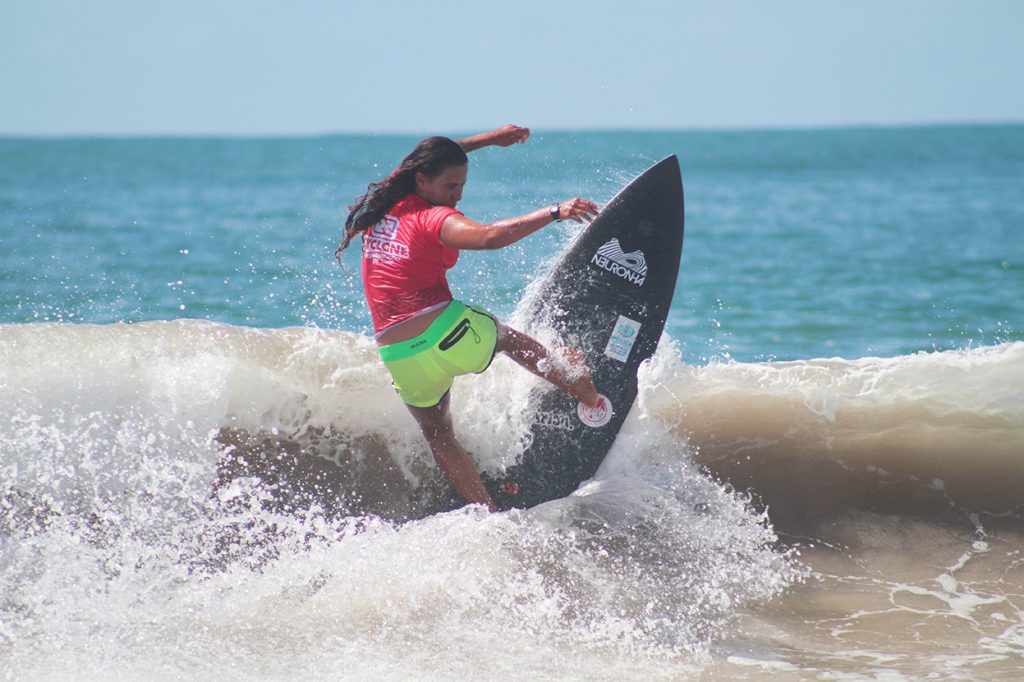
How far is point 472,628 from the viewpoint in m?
4.04

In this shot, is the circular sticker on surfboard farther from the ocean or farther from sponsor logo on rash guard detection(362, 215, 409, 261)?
sponsor logo on rash guard detection(362, 215, 409, 261)

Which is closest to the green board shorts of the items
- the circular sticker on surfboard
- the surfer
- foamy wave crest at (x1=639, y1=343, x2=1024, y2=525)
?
the surfer

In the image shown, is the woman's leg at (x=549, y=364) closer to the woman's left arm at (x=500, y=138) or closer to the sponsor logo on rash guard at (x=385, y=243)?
the sponsor logo on rash guard at (x=385, y=243)

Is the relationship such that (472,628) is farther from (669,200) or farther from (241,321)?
(241,321)

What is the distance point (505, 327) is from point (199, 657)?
6.15ft

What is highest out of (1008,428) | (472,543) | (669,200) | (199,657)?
(669,200)

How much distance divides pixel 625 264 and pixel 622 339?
0.38 meters

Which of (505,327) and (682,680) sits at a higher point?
(505,327)

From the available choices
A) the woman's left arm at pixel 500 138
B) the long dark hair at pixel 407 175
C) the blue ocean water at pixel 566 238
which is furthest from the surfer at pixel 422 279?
the blue ocean water at pixel 566 238

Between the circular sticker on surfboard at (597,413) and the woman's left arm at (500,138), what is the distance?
1.35 meters

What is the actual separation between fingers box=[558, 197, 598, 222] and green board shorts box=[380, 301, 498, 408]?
723mm

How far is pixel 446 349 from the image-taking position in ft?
14.4

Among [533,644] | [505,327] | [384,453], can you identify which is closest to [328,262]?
[384,453]

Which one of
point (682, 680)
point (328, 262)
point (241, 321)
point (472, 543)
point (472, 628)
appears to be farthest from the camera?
point (328, 262)
